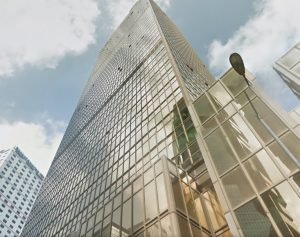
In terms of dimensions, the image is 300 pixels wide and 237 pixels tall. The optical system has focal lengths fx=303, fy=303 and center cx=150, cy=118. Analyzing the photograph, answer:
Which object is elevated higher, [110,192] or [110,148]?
[110,148]

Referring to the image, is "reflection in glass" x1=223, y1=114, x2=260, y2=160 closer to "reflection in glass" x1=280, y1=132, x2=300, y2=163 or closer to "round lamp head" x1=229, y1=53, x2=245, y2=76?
"reflection in glass" x1=280, y1=132, x2=300, y2=163

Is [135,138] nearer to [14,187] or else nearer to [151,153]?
[151,153]

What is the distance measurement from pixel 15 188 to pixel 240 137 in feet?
473

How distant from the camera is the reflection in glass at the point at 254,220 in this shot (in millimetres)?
11453

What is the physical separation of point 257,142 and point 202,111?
246 inches

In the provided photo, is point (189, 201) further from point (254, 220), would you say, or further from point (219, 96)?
point (219, 96)

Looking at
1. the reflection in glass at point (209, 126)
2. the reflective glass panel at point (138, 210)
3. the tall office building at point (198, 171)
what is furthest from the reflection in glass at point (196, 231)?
the reflection in glass at point (209, 126)

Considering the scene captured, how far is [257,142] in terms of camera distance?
14305 mm

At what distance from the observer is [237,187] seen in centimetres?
1365

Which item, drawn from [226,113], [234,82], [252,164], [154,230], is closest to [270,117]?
[252,164]

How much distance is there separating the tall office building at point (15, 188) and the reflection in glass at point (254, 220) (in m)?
124

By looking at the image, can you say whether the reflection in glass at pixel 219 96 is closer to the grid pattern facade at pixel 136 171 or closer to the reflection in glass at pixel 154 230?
the grid pattern facade at pixel 136 171

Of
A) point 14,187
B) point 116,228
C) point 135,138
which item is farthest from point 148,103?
point 14,187

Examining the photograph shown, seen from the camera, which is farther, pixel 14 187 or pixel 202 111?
pixel 14 187
